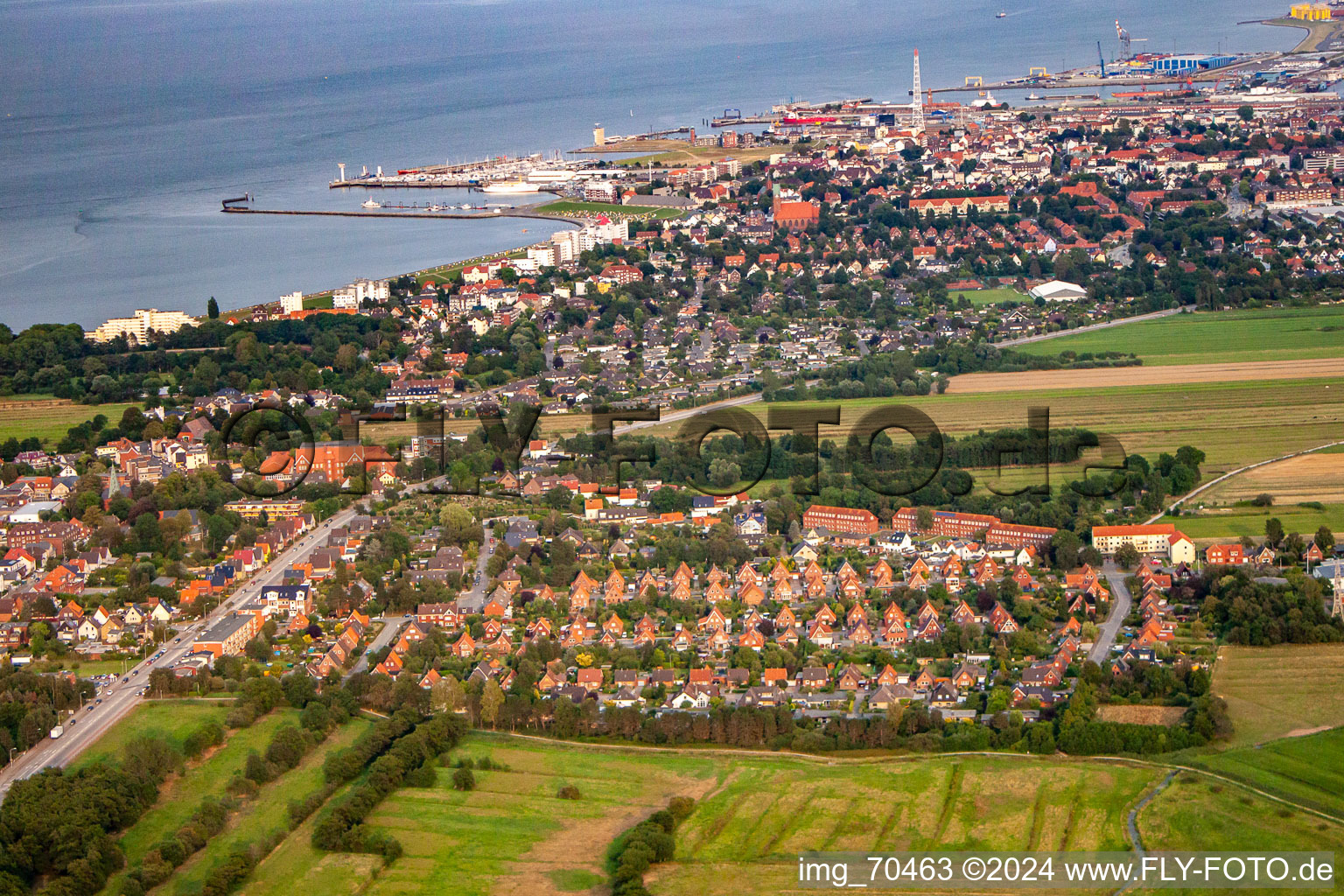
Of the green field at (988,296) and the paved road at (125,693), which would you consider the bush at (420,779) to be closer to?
the paved road at (125,693)

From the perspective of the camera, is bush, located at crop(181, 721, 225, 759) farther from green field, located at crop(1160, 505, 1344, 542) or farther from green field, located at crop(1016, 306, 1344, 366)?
green field, located at crop(1016, 306, 1344, 366)

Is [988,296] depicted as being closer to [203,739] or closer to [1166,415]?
[1166,415]

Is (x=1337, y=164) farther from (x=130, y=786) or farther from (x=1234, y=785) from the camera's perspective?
(x=130, y=786)

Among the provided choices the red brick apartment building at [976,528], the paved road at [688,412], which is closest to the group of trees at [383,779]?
the red brick apartment building at [976,528]

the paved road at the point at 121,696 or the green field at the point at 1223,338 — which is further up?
the green field at the point at 1223,338

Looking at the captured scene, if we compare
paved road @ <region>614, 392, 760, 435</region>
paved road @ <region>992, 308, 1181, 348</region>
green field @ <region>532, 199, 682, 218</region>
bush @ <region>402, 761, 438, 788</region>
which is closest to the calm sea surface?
green field @ <region>532, 199, 682, 218</region>

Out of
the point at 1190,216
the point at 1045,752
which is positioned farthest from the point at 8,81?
the point at 1045,752
